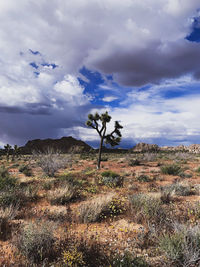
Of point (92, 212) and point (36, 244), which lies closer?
point (36, 244)

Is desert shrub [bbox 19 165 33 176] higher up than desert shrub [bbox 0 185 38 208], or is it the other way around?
desert shrub [bbox 0 185 38 208]

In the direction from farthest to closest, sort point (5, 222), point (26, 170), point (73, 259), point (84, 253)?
point (26, 170) → point (5, 222) → point (84, 253) → point (73, 259)

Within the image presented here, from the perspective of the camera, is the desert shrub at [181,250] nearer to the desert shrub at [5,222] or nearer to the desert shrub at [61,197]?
the desert shrub at [5,222]

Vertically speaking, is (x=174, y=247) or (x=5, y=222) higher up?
(x=174, y=247)

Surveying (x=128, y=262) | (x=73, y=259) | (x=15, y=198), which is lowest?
(x=15, y=198)

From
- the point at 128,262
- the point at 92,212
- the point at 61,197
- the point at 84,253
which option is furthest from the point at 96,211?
the point at 128,262


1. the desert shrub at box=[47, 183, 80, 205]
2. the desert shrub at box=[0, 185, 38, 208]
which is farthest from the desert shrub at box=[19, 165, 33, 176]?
the desert shrub at box=[47, 183, 80, 205]

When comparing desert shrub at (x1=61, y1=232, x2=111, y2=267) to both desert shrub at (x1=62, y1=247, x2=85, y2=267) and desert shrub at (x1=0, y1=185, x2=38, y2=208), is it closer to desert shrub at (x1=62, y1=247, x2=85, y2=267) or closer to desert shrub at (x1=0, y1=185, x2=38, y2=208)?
desert shrub at (x1=62, y1=247, x2=85, y2=267)

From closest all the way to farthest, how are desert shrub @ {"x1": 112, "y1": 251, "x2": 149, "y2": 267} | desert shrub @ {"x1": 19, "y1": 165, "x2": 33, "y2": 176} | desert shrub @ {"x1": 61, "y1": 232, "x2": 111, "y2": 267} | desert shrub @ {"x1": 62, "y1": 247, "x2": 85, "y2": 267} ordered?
1. desert shrub @ {"x1": 112, "y1": 251, "x2": 149, "y2": 267}
2. desert shrub @ {"x1": 62, "y1": 247, "x2": 85, "y2": 267}
3. desert shrub @ {"x1": 61, "y1": 232, "x2": 111, "y2": 267}
4. desert shrub @ {"x1": 19, "y1": 165, "x2": 33, "y2": 176}

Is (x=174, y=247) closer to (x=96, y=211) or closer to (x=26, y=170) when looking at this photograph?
(x=96, y=211)

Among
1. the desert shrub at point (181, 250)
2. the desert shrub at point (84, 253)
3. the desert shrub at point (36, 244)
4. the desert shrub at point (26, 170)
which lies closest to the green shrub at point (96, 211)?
the desert shrub at point (84, 253)

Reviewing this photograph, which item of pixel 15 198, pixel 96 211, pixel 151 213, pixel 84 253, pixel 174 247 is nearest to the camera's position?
pixel 174 247

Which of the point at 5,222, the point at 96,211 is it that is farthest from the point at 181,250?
the point at 5,222

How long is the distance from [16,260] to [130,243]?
93.1 inches
